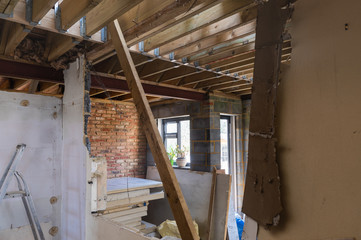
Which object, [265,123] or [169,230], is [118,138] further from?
[265,123]

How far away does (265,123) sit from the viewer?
3.61ft

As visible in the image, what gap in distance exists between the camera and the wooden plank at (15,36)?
218 centimetres

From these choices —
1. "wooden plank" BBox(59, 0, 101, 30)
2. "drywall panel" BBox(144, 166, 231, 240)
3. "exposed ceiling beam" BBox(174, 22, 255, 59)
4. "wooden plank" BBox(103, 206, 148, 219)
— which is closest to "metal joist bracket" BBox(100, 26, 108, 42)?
"wooden plank" BBox(59, 0, 101, 30)

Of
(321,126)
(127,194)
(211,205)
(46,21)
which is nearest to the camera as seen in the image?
(321,126)

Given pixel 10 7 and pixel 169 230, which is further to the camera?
pixel 169 230

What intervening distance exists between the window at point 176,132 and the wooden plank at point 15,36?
Result: 3889 millimetres

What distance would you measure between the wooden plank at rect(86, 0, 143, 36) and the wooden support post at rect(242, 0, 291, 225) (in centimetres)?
91

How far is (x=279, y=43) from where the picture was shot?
1.09 m

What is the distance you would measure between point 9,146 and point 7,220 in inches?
31.5

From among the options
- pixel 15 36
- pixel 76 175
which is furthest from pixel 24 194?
pixel 15 36

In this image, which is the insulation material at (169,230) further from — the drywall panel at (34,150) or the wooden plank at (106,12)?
the wooden plank at (106,12)

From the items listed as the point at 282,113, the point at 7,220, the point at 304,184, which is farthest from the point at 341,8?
the point at 7,220

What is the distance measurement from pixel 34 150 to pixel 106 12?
1973mm

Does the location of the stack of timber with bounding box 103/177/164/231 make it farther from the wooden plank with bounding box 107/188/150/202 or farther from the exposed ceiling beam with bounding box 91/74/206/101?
the exposed ceiling beam with bounding box 91/74/206/101
